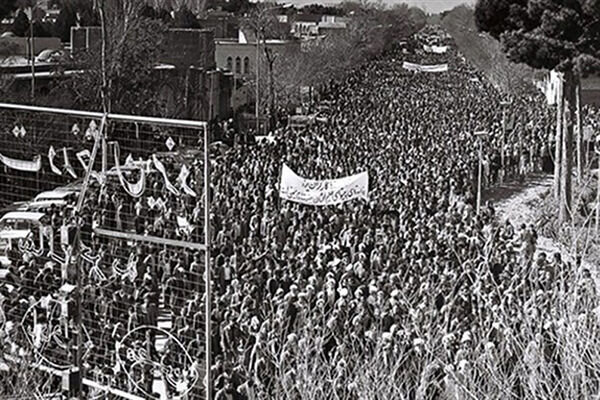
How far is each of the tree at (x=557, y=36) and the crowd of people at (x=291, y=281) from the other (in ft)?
10.0

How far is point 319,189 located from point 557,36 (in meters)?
7.13

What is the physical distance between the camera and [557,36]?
2234 centimetres

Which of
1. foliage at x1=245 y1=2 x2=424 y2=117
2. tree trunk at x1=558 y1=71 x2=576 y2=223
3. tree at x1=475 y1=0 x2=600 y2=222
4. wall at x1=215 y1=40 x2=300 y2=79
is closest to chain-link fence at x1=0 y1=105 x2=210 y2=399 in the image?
tree at x1=475 y1=0 x2=600 y2=222

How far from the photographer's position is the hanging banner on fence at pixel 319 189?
18.8 metres

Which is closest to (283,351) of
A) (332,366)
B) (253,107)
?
(332,366)

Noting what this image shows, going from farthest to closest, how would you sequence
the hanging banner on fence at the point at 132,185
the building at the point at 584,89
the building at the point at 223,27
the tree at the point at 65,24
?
the building at the point at 223,27, the tree at the point at 65,24, the building at the point at 584,89, the hanging banner on fence at the point at 132,185

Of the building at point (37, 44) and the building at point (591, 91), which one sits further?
the building at point (37, 44)

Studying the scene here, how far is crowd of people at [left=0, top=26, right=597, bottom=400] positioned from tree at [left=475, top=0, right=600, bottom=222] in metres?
3.05

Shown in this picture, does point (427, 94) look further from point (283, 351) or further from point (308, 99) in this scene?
point (283, 351)

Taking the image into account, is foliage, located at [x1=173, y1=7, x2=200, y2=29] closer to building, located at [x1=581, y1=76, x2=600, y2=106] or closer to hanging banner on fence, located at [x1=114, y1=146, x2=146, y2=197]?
building, located at [x1=581, y1=76, x2=600, y2=106]

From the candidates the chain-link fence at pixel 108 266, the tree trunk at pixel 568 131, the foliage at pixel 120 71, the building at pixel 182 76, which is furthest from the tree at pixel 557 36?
the building at pixel 182 76

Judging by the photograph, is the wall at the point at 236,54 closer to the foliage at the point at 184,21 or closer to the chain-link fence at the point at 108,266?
the foliage at the point at 184,21

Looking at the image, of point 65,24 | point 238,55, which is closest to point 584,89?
point 238,55

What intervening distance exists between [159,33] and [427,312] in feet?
102
